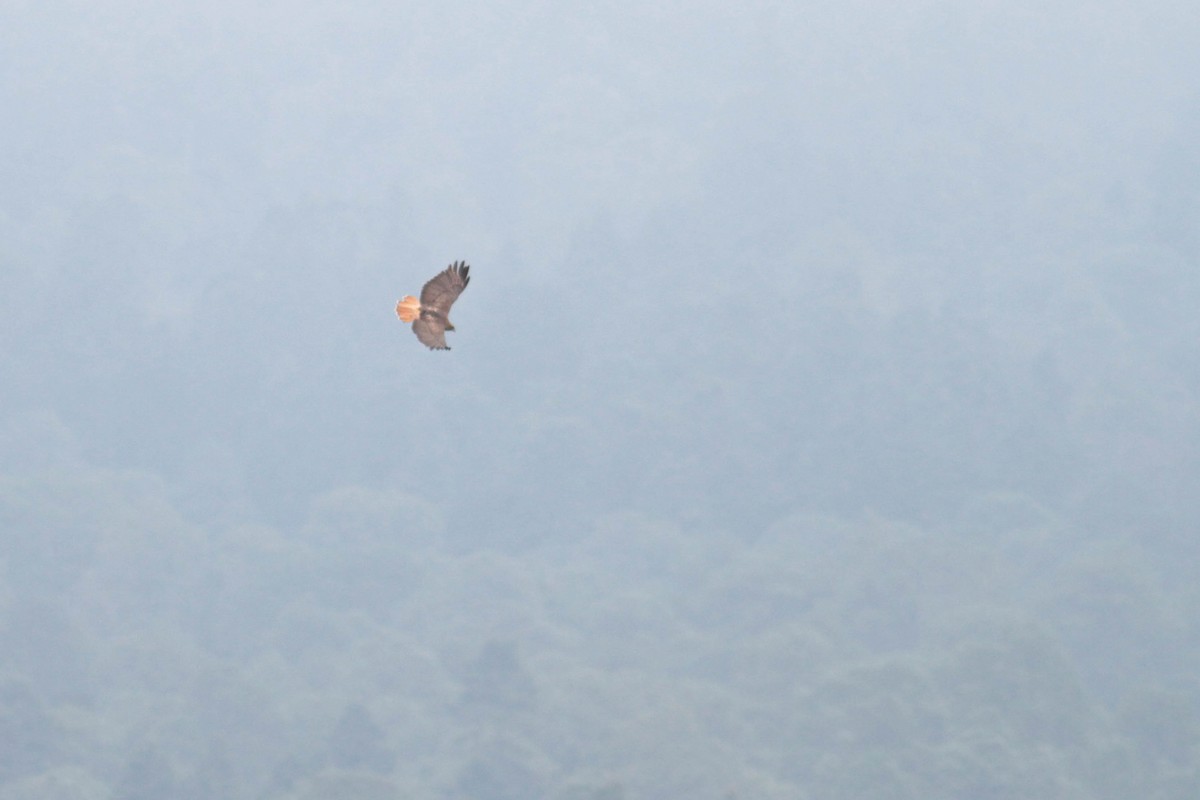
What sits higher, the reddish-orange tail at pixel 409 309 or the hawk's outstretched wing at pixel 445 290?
the hawk's outstretched wing at pixel 445 290

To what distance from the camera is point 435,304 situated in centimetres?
2103

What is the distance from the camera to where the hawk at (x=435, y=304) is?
68.4ft

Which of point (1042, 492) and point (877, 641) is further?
point (1042, 492)

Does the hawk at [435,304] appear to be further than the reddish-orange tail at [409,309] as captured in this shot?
Yes

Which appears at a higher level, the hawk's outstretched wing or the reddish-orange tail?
the hawk's outstretched wing

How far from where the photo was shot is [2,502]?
171375mm

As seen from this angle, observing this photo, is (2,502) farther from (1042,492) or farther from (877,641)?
(1042,492)

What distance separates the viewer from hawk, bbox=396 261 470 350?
20844 millimetres

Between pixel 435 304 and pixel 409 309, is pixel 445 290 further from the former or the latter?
pixel 409 309

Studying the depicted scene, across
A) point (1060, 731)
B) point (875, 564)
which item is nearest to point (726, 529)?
point (875, 564)

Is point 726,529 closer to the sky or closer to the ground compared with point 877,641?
closer to the sky

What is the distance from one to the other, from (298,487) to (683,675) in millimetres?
67410

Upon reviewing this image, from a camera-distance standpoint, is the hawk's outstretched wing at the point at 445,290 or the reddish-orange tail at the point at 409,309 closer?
the reddish-orange tail at the point at 409,309

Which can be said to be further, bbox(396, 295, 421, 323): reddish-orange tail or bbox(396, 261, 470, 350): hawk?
bbox(396, 261, 470, 350): hawk
